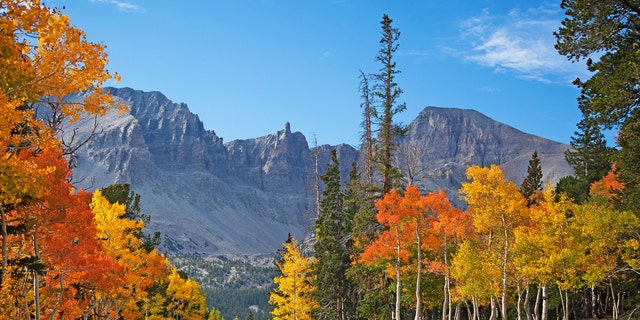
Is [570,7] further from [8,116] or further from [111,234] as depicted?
[111,234]

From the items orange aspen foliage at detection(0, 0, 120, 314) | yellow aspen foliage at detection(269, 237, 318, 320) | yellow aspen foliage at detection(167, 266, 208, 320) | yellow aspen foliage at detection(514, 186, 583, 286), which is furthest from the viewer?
yellow aspen foliage at detection(167, 266, 208, 320)

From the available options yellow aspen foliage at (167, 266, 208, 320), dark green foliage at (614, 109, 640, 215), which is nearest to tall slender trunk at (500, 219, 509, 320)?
dark green foliage at (614, 109, 640, 215)

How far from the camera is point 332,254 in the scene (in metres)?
43.6

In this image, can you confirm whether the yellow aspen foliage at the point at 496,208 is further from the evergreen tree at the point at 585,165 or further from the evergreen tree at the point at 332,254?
the evergreen tree at the point at 585,165

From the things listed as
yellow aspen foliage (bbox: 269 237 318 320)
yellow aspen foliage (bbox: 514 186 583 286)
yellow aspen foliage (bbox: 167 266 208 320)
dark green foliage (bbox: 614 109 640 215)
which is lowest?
yellow aspen foliage (bbox: 167 266 208 320)

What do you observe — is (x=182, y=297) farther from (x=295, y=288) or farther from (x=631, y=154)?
(x=631, y=154)

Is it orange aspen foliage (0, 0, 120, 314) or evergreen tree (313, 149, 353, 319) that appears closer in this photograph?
orange aspen foliage (0, 0, 120, 314)

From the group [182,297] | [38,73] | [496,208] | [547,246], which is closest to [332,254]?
[496,208]

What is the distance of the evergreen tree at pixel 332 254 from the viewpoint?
143 feet

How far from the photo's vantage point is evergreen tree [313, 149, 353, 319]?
1718 inches

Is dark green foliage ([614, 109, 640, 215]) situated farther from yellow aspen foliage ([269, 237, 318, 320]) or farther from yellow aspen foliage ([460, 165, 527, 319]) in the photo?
yellow aspen foliage ([269, 237, 318, 320])

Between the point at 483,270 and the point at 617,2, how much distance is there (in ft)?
59.2

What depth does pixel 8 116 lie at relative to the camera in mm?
10531

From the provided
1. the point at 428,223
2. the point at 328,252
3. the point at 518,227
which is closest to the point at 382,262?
the point at 428,223
